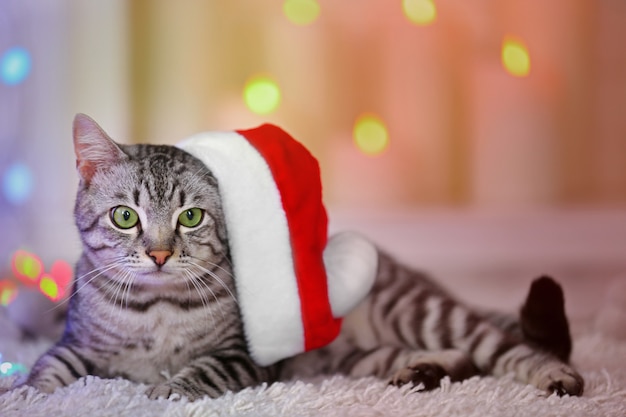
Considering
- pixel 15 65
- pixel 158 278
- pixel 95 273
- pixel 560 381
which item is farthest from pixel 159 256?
pixel 15 65

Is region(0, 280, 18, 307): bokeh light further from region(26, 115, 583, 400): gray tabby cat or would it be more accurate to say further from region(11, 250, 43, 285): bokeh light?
region(26, 115, 583, 400): gray tabby cat

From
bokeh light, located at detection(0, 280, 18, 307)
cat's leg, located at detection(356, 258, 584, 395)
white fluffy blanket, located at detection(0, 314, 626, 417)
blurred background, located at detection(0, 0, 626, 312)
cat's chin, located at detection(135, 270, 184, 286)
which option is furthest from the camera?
blurred background, located at detection(0, 0, 626, 312)

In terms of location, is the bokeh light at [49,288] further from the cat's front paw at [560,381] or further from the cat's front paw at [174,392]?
the cat's front paw at [560,381]

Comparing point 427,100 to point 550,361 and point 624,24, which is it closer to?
point 624,24

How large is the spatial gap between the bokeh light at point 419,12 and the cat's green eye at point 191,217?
4.06ft

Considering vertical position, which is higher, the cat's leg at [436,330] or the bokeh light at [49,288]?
the cat's leg at [436,330]

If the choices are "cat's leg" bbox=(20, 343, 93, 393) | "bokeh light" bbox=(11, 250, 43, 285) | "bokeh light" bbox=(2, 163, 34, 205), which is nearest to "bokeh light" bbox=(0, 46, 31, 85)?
"bokeh light" bbox=(2, 163, 34, 205)

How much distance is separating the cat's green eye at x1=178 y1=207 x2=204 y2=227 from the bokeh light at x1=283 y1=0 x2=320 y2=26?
3.65ft

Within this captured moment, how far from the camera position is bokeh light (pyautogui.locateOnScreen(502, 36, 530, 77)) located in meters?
2.06

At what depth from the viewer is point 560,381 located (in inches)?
42.1

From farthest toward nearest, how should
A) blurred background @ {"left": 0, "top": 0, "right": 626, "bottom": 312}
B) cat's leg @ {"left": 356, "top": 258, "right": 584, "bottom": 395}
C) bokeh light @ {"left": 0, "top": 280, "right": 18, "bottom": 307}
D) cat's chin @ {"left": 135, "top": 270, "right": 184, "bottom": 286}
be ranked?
blurred background @ {"left": 0, "top": 0, "right": 626, "bottom": 312} → bokeh light @ {"left": 0, "top": 280, "right": 18, "bottom": 307} → cat's leg @ {"left": 356, "top": 258, "right": 584, "bottom": 395} → cat's chin @ {"left": 135, "top": 270, "right": 184, "bottom": 286}

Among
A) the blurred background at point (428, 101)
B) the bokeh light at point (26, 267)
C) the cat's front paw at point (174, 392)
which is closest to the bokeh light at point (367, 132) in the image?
the blurred background at point (428, 101)

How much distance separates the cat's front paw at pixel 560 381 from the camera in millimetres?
1058

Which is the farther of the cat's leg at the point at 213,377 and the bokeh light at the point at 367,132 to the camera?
the bokeh light at the point at 367,132
